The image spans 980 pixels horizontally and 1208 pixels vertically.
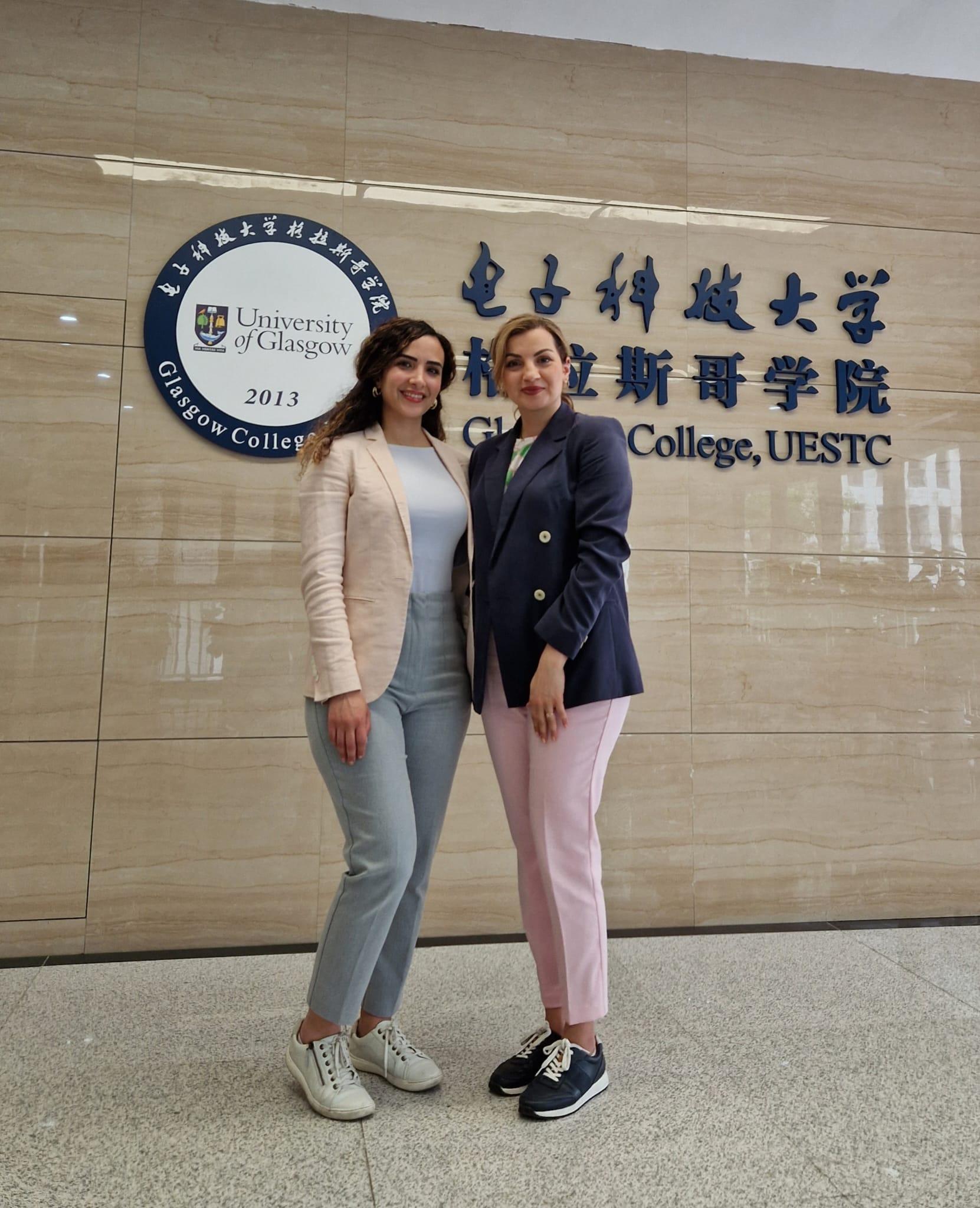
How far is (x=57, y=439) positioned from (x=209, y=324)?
56cm

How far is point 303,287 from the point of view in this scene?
8.75 feet

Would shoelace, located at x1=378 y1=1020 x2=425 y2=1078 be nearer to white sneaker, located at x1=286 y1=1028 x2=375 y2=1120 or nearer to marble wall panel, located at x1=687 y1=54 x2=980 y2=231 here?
white sneaker, located at x1=286 y1=1028 x2=375 y2=1120

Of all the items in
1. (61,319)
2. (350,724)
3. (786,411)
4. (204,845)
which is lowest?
(204,845)

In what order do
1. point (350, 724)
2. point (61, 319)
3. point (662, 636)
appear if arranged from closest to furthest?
point (350, 724)
point (61, 319)
point (662, 636)

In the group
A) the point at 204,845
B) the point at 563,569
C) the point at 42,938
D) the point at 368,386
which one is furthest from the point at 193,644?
the point at 563,569

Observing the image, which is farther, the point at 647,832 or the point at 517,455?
the point at 647,832

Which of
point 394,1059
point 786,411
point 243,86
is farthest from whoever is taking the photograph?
point 786,411

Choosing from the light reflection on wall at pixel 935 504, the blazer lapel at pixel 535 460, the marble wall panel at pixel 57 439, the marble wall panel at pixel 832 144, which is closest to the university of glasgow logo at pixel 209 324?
the marble wall panel at pixel 57 439

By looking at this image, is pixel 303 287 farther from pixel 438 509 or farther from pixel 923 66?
pixel 923 66

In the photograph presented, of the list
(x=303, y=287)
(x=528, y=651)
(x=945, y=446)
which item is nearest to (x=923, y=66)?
(x=945, y=446)

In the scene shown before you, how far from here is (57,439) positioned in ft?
8.32

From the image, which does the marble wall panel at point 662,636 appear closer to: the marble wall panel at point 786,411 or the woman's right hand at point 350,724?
the marble wall panel at point 786,411

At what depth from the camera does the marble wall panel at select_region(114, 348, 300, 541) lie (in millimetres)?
2561

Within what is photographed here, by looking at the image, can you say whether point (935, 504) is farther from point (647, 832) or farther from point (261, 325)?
point (261, 325)
